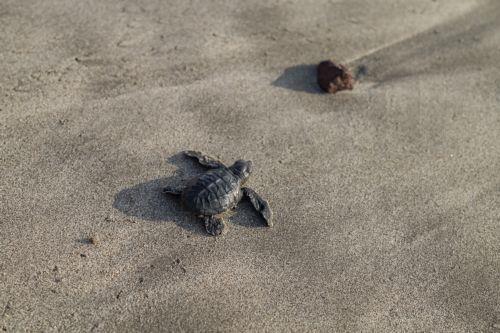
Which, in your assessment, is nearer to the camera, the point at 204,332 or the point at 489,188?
the point at 204,332

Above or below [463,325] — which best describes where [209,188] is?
above

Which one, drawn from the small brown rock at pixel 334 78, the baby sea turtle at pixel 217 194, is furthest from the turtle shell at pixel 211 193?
the small brown rock at pixel 334 78

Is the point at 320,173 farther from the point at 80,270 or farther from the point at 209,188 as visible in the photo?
the point at 80,270

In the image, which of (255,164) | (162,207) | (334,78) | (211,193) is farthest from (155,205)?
(334,78)

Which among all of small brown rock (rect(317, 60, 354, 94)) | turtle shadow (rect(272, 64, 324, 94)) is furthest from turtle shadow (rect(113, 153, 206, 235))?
small brown rock (rect(317, 60, 354, 94))

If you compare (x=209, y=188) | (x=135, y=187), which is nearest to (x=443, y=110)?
(x=209, y=188)

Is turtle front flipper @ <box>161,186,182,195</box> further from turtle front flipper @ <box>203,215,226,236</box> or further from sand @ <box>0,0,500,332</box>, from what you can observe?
turtle front flipper @ <box>203,215,226,236</box>

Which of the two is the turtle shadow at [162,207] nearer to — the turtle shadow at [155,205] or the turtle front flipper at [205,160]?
the turtle shadow at [155,205]
